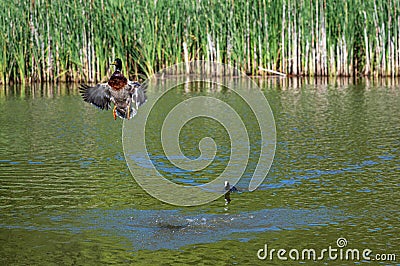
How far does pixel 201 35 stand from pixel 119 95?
9.73 meters

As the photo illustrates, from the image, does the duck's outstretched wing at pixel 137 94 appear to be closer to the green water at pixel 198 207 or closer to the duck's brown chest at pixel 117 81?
the duck's brown chest at pixel 117 81

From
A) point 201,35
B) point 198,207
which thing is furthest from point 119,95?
point 201,35

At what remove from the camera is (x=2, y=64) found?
55.9ft

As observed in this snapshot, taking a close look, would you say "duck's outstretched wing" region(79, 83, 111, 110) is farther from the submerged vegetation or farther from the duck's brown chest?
the submerged vegetation

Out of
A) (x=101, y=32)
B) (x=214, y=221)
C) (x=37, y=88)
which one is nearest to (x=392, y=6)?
(x=101, y=32)

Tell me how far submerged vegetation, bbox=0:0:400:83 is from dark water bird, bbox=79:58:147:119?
8995 millimetres

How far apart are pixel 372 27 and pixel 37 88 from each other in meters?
6.89

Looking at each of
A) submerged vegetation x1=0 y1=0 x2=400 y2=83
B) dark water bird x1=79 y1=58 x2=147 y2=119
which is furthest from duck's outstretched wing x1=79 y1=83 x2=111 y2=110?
submerged vegetation x1=0 y1=0 x2=400 y2=83

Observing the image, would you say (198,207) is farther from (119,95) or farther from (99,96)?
(99,96)

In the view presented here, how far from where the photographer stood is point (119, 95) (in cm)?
725

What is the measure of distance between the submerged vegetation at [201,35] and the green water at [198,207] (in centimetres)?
517

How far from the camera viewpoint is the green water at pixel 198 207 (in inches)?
228

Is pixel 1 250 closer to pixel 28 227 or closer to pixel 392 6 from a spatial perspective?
pixel 28 227

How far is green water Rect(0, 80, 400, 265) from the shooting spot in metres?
5.78
